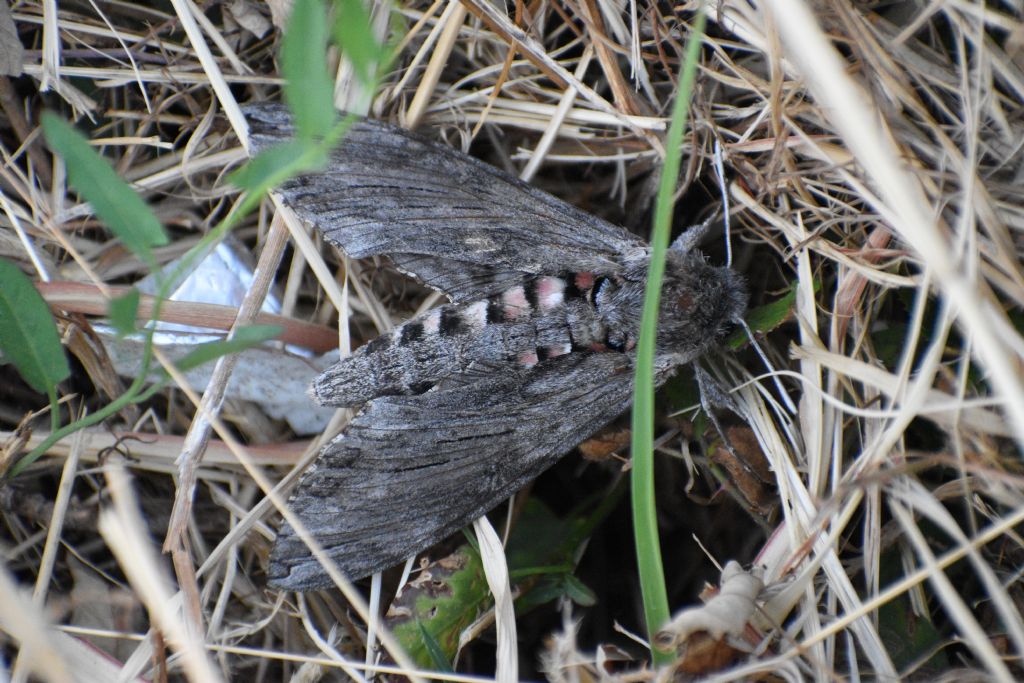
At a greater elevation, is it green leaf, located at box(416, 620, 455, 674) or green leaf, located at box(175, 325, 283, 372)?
green leaf, located at box(175, 325, 283, 372)

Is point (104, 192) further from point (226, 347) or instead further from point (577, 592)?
point (577, 592)

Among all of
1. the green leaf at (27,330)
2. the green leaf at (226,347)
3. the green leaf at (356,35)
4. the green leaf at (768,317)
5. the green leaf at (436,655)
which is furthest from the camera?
the green leaf at (768,317)

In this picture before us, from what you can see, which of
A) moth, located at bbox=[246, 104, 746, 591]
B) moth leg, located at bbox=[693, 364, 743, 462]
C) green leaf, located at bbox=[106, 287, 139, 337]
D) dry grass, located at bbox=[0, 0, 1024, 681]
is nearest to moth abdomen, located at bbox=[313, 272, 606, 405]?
moth, located at bbox=[246, 104, 746, 591]

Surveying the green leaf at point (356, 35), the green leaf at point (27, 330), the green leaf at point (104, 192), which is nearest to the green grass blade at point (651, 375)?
the green leaf at point (356, 35)

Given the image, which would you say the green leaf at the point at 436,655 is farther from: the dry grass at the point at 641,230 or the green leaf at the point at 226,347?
the green leaf at the point at 226,347

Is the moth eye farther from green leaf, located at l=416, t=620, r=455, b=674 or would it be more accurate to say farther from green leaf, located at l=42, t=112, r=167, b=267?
green leaf, located at l=42, t=112, r=167, b=267

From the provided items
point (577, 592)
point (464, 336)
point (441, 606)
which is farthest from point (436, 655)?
point (464, 336)
